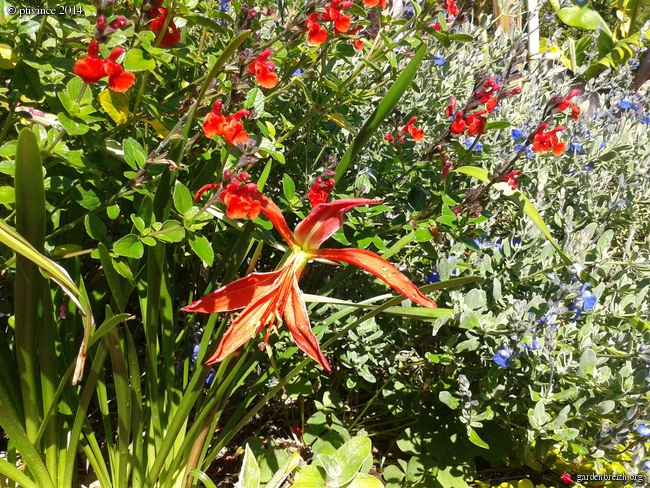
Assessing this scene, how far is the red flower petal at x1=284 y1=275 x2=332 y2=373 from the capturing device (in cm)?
97

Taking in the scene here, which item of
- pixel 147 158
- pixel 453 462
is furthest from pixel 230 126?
pixel 453 462

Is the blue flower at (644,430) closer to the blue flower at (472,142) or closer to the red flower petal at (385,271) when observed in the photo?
the red flower petal at (385,271)

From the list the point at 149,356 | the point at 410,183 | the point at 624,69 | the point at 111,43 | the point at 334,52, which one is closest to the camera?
the point at 111,43

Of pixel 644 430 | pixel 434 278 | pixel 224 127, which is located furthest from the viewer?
pixel 434 278

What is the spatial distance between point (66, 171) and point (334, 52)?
0.68 m

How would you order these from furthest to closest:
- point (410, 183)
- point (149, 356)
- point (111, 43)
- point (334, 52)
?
1. point (410, 183)
2. point (334, 52)
3. point (149, 356)
4. point (111, 43)

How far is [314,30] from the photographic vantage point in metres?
1.13

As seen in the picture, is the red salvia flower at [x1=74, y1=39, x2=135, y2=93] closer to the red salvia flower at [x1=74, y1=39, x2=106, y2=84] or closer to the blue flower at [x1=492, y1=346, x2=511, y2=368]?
the red salvia flower at [x1=74, y1=39, x2=106, y2=84]

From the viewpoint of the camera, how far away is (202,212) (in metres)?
1.02

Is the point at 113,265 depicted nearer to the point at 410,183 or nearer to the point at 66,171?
the point at 66,171

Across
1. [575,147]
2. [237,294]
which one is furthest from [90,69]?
[575,147]

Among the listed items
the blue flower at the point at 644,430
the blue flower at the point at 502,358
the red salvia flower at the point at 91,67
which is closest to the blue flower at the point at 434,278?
the blue flower at the point at 502,358

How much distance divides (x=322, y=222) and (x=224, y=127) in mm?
224

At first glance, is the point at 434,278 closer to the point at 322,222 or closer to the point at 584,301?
the point at 584,301
